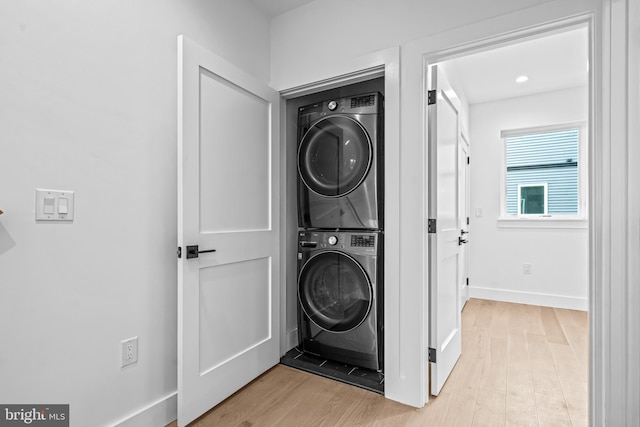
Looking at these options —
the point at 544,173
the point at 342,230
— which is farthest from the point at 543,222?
the point at 342,230

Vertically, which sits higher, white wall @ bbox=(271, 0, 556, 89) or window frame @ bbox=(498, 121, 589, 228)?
white wall @ bbox=(271, 0, 556, 89)

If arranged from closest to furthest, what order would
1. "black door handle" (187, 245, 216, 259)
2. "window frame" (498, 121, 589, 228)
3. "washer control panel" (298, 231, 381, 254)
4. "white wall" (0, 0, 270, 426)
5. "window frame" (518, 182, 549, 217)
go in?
"white wall" (0, 0, 270, 426) < "black door handle" (187, 245, 216, 259) < "washer control panel" (298, 231, 381, 254) < "window frame" (498, 121, 589, 228) < "window frame" (518, 182, 549, 217)

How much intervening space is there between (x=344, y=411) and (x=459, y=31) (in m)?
2.10

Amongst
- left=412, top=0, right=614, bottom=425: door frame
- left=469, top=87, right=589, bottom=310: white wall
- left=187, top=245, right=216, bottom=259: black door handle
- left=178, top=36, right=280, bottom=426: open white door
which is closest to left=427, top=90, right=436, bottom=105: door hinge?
left=412, top=0, right=614, bottom=425: door frame

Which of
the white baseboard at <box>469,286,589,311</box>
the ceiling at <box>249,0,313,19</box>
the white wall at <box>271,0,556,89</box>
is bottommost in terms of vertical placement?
the white baseboard at <box>469,286,589,311</box>

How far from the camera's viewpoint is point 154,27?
1592 millimetres

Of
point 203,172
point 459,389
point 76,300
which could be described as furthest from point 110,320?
point 459,389

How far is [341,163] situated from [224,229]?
2.98 feet

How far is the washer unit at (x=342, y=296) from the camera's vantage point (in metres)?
2.13

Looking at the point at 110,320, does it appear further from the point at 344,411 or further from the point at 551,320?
the point at 551,320

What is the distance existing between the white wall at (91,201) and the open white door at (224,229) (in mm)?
157

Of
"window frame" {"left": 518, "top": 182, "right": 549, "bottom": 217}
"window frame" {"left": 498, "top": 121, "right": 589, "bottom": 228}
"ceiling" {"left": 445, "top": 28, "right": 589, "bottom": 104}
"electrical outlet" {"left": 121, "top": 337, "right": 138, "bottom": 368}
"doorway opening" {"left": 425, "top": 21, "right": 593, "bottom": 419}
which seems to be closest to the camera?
"electrical outlet" {"left": 121, "top": 337, "right": 138, "bottom": 368}

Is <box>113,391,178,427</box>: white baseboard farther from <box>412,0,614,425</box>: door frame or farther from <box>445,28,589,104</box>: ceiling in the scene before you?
<box>445,28,589,104</box>: ceiling

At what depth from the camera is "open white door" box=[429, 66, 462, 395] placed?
1.89 m
